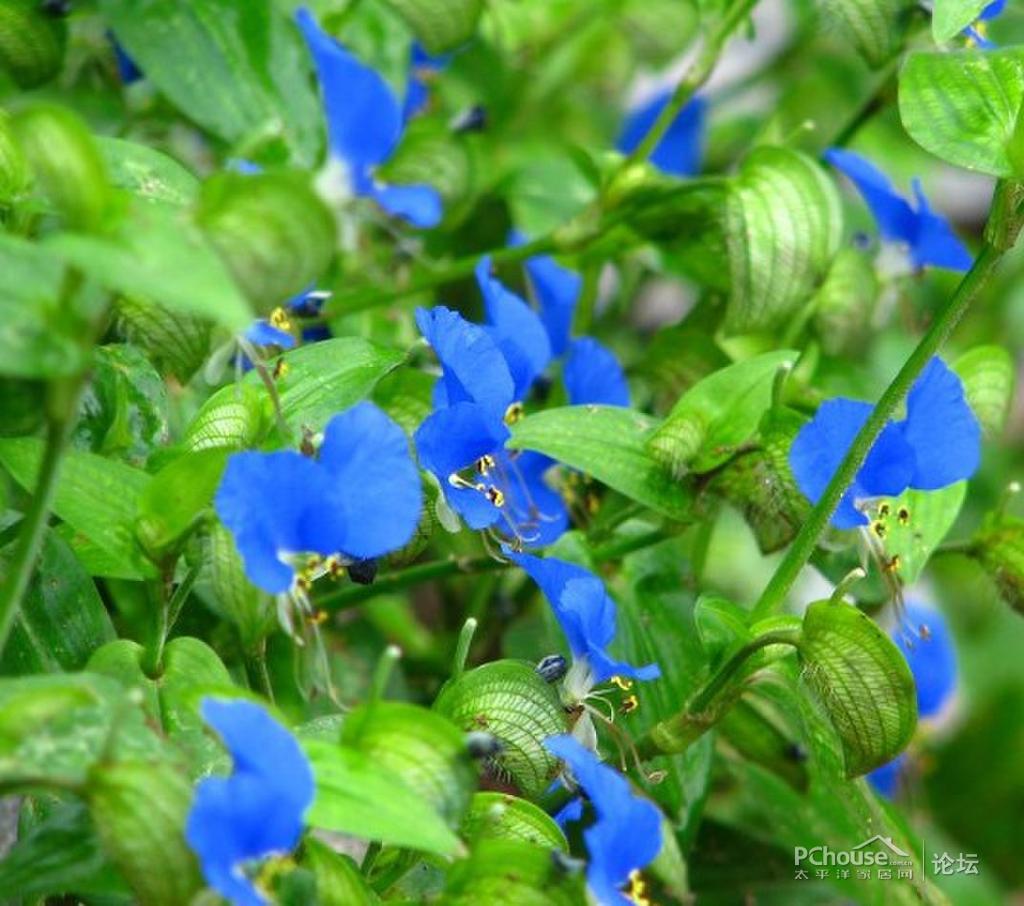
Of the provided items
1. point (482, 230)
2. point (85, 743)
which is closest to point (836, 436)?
point (85, 743)

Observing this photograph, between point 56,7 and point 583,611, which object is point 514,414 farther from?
point 56,7

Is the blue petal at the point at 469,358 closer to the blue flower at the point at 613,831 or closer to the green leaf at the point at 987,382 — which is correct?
the blue flower at the point at 613,831

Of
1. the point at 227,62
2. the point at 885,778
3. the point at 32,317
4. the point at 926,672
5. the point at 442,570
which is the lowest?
the point at 885,778

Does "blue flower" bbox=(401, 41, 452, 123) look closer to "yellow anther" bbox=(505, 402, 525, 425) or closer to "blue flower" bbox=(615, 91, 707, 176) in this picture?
"blue flower" bbox=(615, 91, 707, 176)

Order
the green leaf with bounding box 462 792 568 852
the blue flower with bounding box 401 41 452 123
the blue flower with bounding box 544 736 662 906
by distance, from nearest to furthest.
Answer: the blue flower with bounding box 544 736 662 906
the green leaf with bounding box 462 792 568 852
the blue flower with bounding box 401 41 452 123

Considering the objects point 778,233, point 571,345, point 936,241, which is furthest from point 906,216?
point 571,345

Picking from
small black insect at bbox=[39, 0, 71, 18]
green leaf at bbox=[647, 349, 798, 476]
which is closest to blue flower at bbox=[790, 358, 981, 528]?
green leaf at bbox=[647, 349, 798, 476]

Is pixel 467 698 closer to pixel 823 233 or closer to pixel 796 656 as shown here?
pixel 796 656
